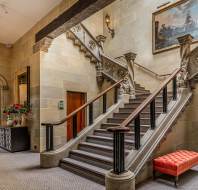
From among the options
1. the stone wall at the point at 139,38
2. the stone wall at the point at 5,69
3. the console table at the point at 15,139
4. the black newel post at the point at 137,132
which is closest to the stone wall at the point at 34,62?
the console table at the point at 15,139

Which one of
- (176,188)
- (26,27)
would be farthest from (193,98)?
(26,27)

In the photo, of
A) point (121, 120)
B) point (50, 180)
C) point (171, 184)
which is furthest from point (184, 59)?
point (50, 180)

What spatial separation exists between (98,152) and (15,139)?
2.87m

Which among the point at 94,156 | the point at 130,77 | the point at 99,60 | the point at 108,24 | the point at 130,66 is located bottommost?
the point at 94,156

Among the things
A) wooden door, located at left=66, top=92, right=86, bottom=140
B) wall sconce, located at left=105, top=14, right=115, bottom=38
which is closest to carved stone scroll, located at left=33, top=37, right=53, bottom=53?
wooden door, located at left=66, top=92, right=86, bottom=140

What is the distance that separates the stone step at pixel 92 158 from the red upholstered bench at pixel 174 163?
0.86 m

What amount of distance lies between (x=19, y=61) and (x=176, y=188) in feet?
20.2

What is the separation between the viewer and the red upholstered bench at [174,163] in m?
3.36

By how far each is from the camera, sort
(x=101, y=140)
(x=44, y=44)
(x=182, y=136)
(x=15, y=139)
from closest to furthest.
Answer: (x=182, y=136) < (x=101, y=140) < (x=44, y=44) < (x=15, y=139)

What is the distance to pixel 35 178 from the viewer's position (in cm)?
366

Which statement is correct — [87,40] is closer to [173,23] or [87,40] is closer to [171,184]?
[173,23]

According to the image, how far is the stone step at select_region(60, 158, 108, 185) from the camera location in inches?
139

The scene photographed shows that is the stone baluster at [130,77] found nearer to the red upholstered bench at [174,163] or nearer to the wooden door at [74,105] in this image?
the wooden door at [74,105]

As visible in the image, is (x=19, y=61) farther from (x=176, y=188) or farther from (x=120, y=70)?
(x=176, y=188)
